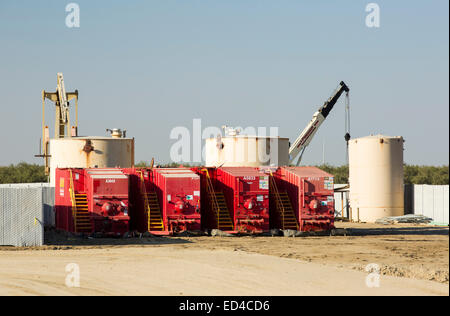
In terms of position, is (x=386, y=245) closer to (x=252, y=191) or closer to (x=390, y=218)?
(x=252, y=191)

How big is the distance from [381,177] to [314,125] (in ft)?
34.2

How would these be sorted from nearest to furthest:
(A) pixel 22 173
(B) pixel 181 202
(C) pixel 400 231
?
(B) pixel 181 202 < (C) pixel 400 231 < (A) pixel 22 173

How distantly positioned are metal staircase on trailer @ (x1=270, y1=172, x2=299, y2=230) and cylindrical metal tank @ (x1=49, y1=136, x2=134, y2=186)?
1016 cm

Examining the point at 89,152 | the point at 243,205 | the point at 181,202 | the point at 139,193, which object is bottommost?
the point at 243,205

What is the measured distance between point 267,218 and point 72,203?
897 cm

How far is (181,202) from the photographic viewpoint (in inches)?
1432

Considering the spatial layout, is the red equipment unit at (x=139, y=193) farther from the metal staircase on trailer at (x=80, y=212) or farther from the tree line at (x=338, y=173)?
the tree line at (x=338, y=173)

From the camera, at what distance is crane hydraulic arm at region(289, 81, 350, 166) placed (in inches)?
2224

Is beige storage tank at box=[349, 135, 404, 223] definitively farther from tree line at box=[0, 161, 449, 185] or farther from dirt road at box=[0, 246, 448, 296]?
tree line at box=[0, 161, 449, 185]

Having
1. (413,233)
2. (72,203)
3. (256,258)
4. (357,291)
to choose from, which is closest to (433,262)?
(256,258)

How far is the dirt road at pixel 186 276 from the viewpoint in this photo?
62.2ft

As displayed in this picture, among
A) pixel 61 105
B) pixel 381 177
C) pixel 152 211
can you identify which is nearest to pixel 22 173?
pixel 61 105

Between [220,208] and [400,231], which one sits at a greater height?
[220,208]

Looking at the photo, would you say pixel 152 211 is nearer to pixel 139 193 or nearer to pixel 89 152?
pixel 139 193
